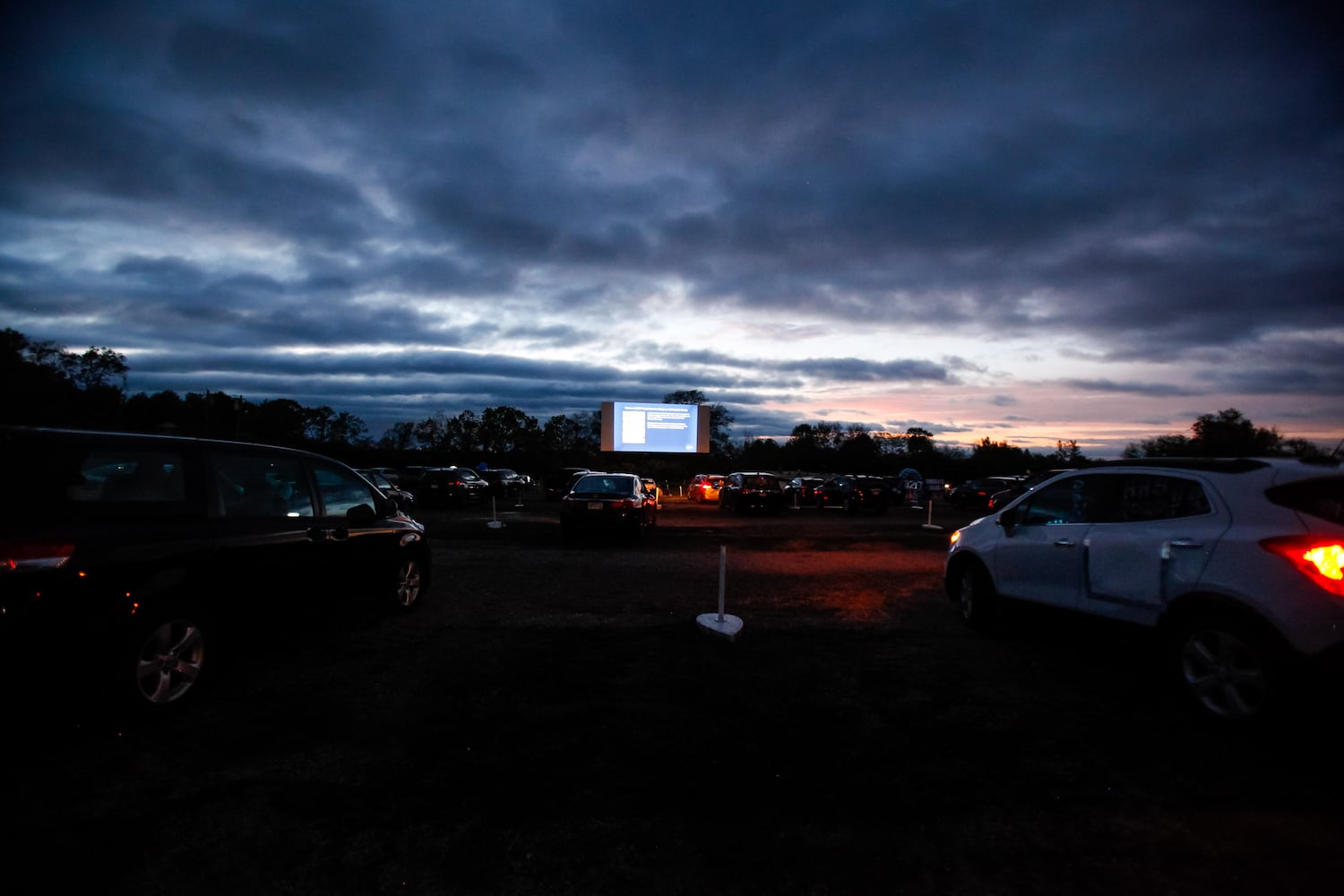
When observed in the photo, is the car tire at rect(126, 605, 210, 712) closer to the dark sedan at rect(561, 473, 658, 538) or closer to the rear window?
the rear window

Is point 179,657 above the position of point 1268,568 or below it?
below

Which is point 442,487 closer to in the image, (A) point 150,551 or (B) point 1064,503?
(A) point 150,551

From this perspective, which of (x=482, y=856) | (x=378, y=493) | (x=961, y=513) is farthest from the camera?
(x=961, y=513)

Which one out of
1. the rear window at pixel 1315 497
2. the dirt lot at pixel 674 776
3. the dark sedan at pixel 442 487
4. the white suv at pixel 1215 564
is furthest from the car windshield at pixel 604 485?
the dark sedan at pixel 442 487

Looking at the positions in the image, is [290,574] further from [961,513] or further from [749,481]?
[961,513]

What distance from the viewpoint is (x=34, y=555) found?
384 cm

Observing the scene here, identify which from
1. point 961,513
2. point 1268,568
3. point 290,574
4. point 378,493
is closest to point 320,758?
point 290,574

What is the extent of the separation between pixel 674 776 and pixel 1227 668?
3.60 meters

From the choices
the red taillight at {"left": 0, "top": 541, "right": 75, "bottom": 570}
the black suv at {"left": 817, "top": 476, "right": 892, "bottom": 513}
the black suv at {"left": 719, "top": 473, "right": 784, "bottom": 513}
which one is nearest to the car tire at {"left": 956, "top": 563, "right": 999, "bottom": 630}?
the red taillight at {"left": 0, "top": 541, "right": 75, "bottom": 570}

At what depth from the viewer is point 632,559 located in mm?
12930

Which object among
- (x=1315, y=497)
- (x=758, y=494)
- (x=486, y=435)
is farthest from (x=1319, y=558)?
(x=486, y=435)

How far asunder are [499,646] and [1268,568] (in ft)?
18.9

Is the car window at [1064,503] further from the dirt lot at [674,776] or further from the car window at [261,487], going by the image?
the car window at [261,487]

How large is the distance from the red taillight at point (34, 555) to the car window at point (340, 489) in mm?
2432
